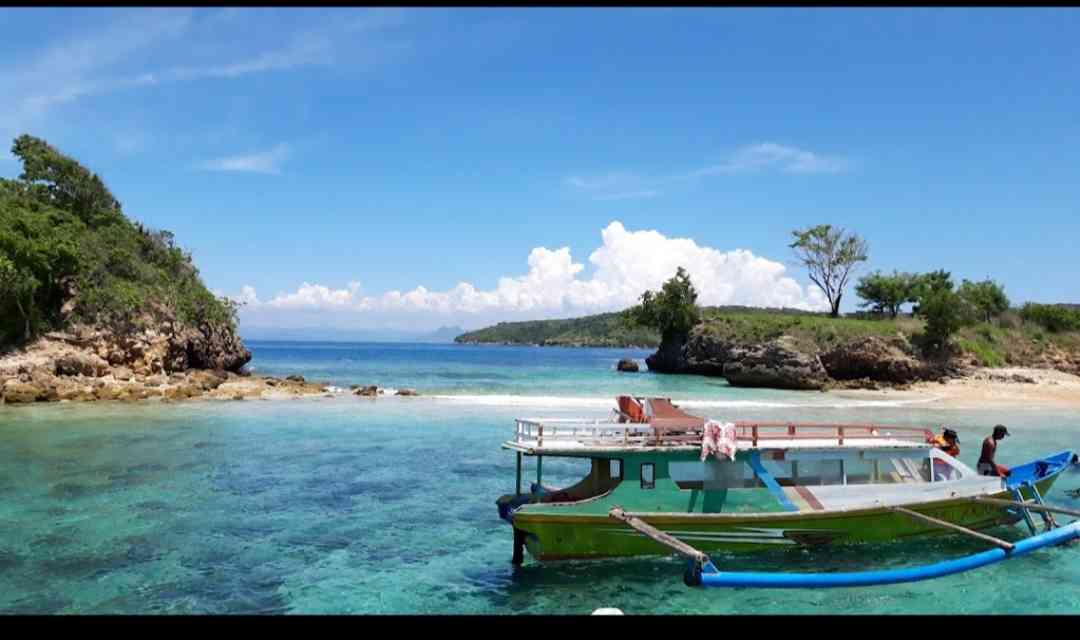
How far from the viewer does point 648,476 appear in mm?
16422

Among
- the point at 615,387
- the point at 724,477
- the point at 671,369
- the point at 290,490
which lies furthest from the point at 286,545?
the point at 671,369

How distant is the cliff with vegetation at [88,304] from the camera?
45031 millimetres

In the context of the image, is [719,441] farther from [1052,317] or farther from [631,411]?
[1052,317]

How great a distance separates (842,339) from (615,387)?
2081 centimetres

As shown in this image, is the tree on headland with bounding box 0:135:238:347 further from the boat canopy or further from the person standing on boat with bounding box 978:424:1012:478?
the person standing on boat with bounding box 978:424:1012:478

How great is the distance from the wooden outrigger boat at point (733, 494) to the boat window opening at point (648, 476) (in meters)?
0.02

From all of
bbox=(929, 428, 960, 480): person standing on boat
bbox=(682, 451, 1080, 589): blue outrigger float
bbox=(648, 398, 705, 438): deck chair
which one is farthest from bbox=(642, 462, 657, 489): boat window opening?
bbox=(929, 428, 960, 480): person standing on boat

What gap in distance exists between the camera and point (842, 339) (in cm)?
6650

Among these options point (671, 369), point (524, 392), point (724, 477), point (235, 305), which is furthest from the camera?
point (671, 369)

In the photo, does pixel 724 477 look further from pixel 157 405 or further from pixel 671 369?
pixel 671 369

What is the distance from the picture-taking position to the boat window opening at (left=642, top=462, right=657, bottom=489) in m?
16.4

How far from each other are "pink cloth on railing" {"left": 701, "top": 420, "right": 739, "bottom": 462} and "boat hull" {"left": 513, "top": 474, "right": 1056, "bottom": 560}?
1305 mm

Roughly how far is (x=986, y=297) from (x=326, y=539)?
3117 inches

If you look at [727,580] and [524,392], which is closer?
[727,580]
